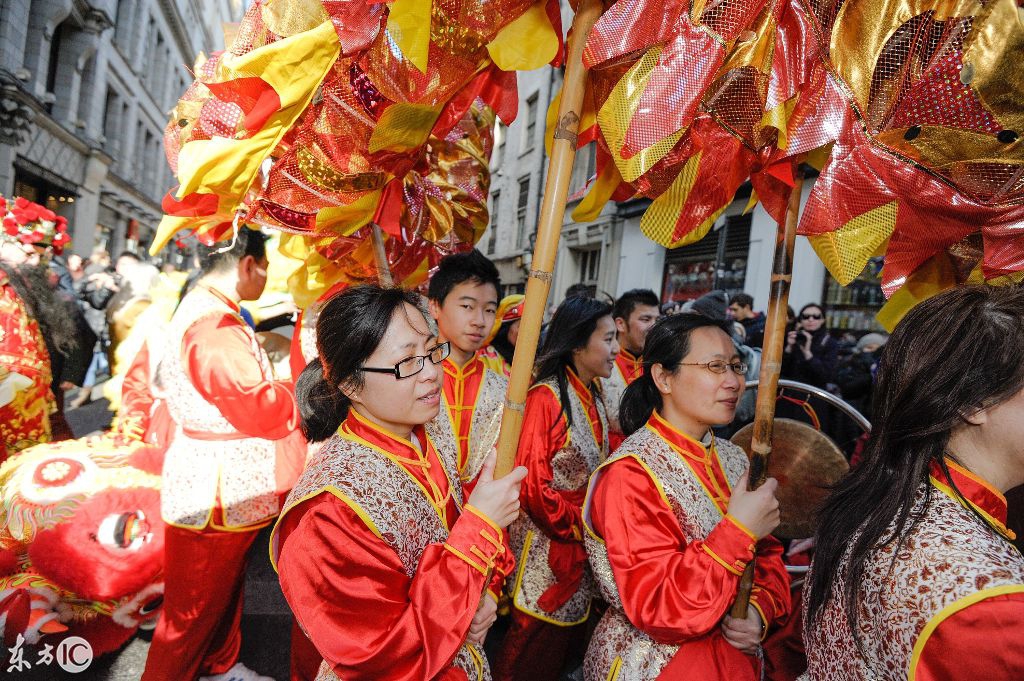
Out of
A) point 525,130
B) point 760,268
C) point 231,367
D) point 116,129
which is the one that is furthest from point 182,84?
point 231,367

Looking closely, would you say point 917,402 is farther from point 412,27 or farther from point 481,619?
point 412,27

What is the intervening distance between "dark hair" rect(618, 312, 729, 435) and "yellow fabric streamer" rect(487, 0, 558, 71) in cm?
105

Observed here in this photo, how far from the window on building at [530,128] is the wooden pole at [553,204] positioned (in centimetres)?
1850

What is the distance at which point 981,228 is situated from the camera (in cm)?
140

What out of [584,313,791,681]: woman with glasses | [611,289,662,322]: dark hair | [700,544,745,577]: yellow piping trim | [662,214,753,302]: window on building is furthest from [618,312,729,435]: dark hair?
[662,214,753,302]: window on building

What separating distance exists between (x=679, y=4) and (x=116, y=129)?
26841 millimetres

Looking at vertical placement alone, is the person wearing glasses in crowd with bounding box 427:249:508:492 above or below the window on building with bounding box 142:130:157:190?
below

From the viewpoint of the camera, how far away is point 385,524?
4.50ft

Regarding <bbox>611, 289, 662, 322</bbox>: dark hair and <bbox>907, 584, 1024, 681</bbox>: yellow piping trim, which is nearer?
<bbox>907, 584, 1024, 681</bbox>: yellow piping trim

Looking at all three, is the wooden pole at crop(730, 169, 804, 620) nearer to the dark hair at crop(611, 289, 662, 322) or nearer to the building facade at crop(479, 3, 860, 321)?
the building facade at crop(479, 3, 860, 321)

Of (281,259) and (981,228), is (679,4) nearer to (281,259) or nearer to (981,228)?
(981,228)

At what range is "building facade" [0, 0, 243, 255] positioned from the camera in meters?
13.5

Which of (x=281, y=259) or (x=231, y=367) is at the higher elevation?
(x=281, y=259)

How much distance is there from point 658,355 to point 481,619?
41.8 inches
